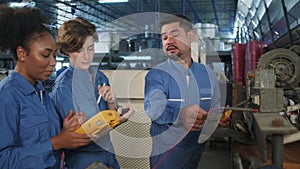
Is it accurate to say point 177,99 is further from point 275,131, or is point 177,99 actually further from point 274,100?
point 275,131

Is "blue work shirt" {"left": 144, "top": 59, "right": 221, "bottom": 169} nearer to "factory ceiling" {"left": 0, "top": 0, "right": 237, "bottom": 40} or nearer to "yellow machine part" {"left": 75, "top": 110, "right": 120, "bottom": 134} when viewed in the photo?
"yellow machine part" {"left": 75, "top": 110, "right": 120, "bottom": 134}

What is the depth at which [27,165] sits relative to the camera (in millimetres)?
735

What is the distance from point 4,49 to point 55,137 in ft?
0.84

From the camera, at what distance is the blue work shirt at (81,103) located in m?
0.99

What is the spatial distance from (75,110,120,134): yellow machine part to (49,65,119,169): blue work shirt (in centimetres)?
10

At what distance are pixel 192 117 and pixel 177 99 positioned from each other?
0.16 m

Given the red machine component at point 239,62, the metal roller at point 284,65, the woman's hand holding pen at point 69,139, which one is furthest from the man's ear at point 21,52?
the red machine component at point 239,62

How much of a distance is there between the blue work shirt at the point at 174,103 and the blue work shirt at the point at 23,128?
0.45 meters

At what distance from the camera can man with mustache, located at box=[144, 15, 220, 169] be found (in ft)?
3.78

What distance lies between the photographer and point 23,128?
747mm

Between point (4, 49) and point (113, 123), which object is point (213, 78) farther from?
point (4, 49)

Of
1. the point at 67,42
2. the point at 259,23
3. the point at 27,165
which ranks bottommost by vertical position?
the point at 27,165

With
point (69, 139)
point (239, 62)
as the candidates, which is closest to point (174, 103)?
point (69, 139)

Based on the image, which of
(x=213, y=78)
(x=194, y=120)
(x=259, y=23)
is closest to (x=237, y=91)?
(x=213, y=78)
